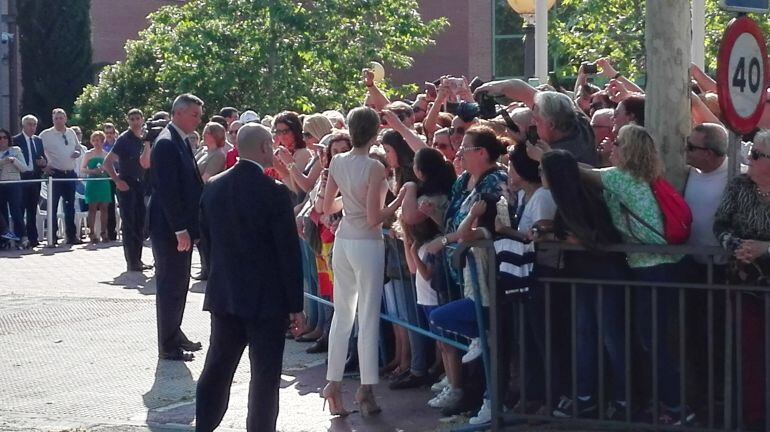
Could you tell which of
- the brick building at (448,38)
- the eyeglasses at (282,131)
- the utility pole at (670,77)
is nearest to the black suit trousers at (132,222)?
the eyeglasses at (282,131)

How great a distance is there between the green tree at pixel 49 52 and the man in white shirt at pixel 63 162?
20.7 metres

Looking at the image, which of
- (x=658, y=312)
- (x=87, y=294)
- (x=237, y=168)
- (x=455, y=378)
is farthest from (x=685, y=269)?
(x=87, y=294)

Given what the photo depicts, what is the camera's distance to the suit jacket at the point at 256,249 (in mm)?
7070

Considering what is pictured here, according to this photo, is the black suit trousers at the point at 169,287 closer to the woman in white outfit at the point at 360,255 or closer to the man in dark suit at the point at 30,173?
the woman in white outfit at the point at 360,255

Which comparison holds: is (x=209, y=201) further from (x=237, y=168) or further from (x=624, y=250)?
(x=624, y=250)

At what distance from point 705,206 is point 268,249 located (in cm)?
249

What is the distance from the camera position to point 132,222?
16656mm

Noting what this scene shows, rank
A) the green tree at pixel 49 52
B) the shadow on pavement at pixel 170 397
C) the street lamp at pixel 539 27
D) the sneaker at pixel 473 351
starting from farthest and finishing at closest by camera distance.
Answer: the green tree at pixel 49 52 → the street lamp at pixel 539 27 → the shadow on pavement at pixel 170 397 → the sneaker at pixel 473 351

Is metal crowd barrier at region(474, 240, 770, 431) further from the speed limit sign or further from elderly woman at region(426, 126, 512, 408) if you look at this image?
the speed limit sign

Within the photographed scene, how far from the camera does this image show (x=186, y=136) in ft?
34.4

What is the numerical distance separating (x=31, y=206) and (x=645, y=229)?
15.0m

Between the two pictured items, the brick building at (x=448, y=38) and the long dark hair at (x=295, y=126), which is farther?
the brick building at (x=448, y=38)

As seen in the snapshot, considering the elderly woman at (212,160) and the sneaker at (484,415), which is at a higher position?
the elderly woman at (212,160)

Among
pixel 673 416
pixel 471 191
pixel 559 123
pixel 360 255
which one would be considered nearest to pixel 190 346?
pixel 360 255
